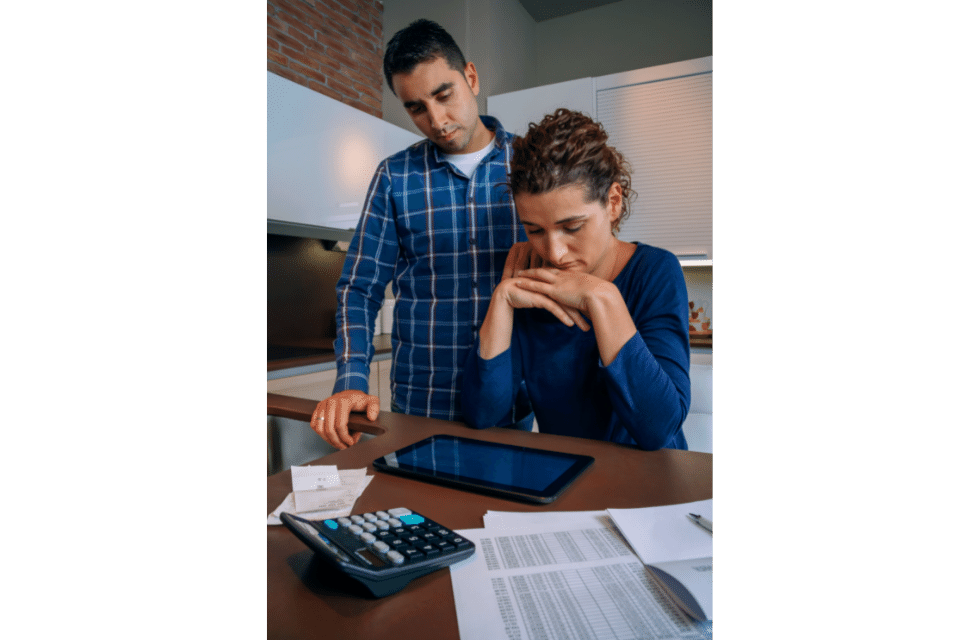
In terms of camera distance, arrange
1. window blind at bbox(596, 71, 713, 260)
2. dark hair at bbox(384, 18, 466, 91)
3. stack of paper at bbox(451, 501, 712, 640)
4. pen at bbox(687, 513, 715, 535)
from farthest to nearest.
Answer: window blind at bbox(596, 71, 713, 260)
dark hair at bbox(384, 18, 466, 91)
pen at bbox(687, 513, 715, 535)
stack of paper at bbox(451, 501, 712, 640)

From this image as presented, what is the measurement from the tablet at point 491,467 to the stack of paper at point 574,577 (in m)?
0.05

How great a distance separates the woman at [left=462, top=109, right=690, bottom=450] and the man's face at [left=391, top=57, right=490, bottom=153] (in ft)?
0.65

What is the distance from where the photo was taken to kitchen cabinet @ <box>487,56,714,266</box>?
207 cm

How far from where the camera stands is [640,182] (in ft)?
8.05

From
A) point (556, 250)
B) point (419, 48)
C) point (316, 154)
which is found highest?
point (316, 154)

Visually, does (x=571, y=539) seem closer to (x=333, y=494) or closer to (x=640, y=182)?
(x=333, y=494)

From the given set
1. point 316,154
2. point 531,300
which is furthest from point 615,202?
point 316,154

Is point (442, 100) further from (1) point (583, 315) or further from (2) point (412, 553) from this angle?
(2) point (412, 553)

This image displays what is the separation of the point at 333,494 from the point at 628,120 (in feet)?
7.53

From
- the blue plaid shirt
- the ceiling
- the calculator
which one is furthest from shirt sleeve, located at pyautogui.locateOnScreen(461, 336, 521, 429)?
the ceiling

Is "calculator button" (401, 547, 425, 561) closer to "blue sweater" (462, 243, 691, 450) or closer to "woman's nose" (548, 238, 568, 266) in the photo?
"blue sweater" (462, 243, 691, 450)

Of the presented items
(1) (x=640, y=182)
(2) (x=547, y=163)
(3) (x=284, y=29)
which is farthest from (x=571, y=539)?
(3) (x=284, y=29)

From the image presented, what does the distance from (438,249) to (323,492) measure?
0.62 meters

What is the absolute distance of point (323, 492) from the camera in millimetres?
540
